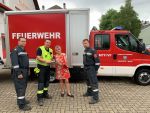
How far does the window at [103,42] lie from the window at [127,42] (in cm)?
37

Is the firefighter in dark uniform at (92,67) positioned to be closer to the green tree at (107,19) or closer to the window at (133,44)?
the window at (133,44)

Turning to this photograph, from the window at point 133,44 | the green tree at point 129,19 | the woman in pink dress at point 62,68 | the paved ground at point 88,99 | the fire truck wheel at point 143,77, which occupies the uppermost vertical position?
the green tree at point 129,19

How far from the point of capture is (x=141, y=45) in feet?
31.1

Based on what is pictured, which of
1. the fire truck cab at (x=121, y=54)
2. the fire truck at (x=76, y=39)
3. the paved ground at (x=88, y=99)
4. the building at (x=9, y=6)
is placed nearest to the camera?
the paved ground at (x=88, y=99)

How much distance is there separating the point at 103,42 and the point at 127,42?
905mm

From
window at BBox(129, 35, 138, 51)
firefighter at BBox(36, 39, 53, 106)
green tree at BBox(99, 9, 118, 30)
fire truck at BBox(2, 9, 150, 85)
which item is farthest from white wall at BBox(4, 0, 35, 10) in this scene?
green tree at BBox(99, 9, 118, 30)

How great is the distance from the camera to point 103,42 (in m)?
9.52

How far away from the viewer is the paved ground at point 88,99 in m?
6.52

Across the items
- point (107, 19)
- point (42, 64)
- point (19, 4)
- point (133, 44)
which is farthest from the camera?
point (107, 19)

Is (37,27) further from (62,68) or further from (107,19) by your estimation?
(107,19)

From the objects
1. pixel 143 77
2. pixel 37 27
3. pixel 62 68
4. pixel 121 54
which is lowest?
pixel 143 77

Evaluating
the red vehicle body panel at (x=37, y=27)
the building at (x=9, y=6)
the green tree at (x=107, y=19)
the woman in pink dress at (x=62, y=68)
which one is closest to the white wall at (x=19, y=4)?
the building at (x=9, y=6)

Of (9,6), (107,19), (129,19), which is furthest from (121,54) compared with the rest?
(107,19)

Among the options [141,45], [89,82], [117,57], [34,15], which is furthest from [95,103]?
[34,15]
